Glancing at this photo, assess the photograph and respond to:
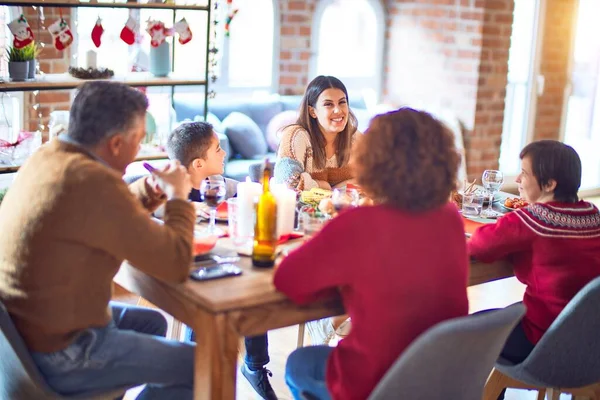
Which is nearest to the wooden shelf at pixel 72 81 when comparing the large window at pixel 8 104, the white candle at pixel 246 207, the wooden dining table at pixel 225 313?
the large window at pixel 8 104

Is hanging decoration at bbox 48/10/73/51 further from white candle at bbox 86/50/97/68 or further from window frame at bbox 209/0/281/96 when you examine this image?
window frame at bbox 209/0/281/96

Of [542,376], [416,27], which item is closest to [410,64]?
[416,27]

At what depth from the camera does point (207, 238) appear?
2.40m

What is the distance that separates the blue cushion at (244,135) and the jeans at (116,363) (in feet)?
10.7

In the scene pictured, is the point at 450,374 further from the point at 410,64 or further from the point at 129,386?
the point at 410,64

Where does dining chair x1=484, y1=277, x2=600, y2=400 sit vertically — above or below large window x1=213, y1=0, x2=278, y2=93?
below

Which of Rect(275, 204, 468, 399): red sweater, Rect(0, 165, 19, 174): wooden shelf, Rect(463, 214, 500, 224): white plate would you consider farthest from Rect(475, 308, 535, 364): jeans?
Rect(0, 165, 19, 174): wooden shelf

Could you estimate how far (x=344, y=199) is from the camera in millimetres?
2492

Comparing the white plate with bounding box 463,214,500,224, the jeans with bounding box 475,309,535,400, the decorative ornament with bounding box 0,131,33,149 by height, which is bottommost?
the jeans with bounding box 475,309,535,400

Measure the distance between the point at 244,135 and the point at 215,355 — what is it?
352 centimetres

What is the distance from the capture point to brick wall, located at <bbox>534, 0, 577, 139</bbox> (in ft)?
21.2

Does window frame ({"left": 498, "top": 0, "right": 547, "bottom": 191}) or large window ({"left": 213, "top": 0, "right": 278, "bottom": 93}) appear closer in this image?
large window ({"left": 213, "top": 0, "right": 278, "bottom": 93})

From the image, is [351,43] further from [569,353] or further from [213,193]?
[569,353]

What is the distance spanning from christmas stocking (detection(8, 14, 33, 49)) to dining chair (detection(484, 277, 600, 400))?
101 inches
